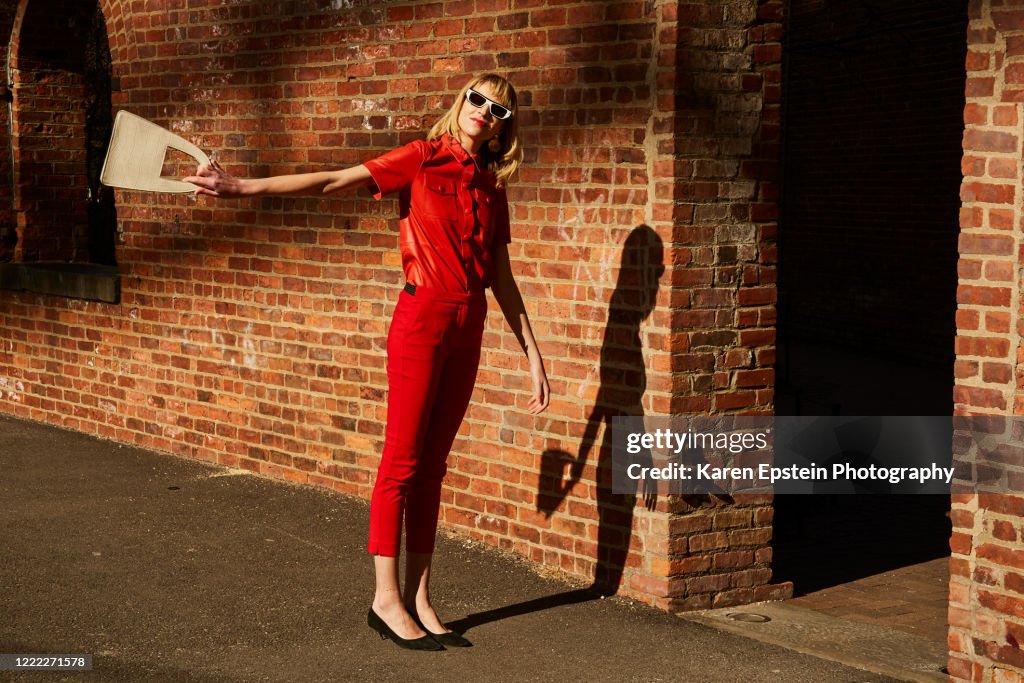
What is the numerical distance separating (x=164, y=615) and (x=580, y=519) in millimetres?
1766

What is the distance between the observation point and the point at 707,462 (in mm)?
5715

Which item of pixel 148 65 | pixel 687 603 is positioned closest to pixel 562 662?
pixel 687 603

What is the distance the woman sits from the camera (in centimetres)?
484

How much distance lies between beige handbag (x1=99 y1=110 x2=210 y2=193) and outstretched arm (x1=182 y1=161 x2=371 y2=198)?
236 mm

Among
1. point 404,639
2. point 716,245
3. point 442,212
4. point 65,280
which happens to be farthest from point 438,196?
point 65,280

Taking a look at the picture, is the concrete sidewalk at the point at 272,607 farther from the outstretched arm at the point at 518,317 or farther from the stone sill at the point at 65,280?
the stone sill at the point at 65,280

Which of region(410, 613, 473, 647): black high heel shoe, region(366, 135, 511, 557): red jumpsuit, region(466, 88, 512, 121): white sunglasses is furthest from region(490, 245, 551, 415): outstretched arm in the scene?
region(410, 613, 473, 647): black high heel shoe

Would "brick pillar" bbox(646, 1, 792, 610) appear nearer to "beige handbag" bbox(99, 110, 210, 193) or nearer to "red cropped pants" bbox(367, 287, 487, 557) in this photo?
"red cropped pants" bbox(367, 287, 487, 557)

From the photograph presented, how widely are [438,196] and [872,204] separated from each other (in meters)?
10.5

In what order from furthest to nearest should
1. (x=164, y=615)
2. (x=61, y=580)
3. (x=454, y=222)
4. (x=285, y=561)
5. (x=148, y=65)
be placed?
(x=148, y=65)
(x=285, y=561)
(x=61, y=580)
(x=164, y=615)
(x=454, y=222)

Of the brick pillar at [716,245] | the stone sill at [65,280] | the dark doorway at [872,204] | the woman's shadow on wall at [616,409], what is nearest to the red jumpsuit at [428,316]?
the woman's shadow on wall at [616,409]

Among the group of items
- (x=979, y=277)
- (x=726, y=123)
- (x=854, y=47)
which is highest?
(x=854, y=47)

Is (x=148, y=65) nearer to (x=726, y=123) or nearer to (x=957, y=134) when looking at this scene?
(x=726, y=123)

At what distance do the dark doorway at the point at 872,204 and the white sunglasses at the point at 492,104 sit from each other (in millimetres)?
6876
